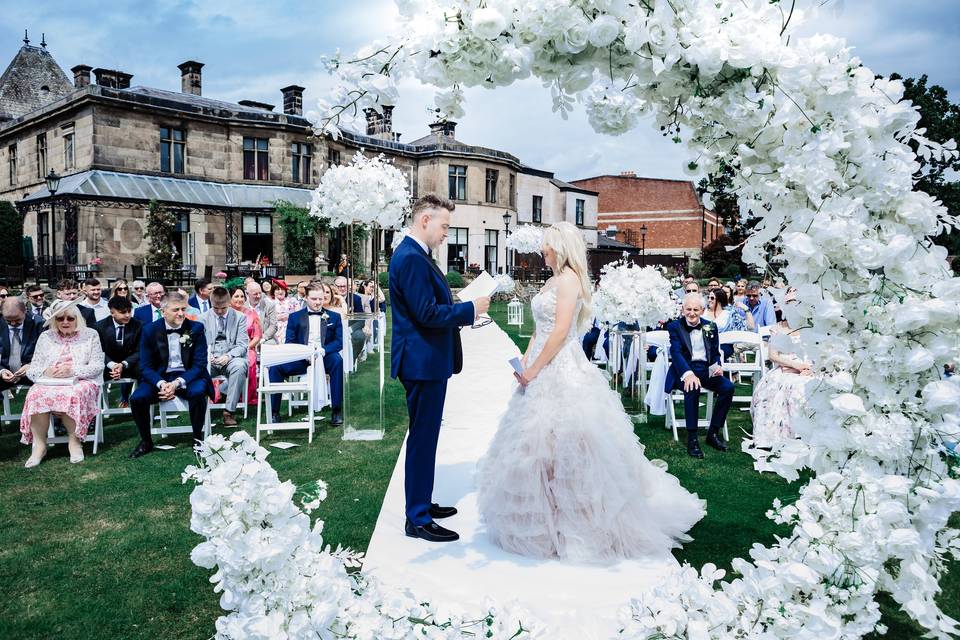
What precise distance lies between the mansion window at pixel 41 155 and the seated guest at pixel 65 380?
98.9ft

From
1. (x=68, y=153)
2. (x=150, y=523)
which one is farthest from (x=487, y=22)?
(x=68, y=153)

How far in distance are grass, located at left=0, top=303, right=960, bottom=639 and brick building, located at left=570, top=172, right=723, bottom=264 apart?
50.4 m

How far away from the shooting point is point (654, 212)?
56969 mm

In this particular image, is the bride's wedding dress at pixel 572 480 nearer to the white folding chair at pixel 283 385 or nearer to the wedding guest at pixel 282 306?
the white folding chair at pixel 283 385

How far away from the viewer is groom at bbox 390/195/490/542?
171 inches

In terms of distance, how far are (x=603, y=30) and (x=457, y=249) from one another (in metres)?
42.3

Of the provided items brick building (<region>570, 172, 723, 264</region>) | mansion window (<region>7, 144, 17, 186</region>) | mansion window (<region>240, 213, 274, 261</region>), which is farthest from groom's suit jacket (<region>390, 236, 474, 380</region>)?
brick building (<region>570, 172, 723, 264</region>)

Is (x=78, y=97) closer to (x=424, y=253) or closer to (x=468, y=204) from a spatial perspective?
(x=468, y=204)

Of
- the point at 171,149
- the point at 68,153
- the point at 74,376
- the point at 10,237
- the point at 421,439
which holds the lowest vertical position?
the point at 421,439

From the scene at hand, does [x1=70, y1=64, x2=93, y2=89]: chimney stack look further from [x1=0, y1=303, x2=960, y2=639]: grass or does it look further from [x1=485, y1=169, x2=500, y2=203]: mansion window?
[x1=0, y1=303, x2=960, y2=639]: grass

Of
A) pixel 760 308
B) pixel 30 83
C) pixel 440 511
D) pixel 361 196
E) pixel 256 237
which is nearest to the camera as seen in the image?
pixel 440 511

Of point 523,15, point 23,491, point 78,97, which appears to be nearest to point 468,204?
point 78,97

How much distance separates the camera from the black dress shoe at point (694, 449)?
6.88m

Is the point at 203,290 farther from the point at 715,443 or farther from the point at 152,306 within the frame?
the point at 715,443
